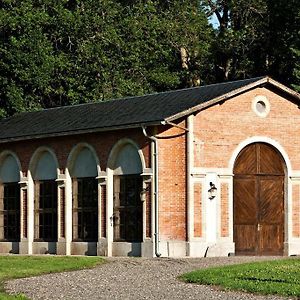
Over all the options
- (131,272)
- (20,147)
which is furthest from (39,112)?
(131,272)

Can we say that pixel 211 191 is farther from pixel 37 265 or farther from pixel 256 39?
pixel 256 39

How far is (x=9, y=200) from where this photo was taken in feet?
126

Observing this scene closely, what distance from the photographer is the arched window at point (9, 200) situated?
124 ft

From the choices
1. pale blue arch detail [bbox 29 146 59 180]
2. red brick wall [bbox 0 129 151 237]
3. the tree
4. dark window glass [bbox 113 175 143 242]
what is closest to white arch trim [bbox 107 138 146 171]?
red brick wall [bbox 0 129 151 237]

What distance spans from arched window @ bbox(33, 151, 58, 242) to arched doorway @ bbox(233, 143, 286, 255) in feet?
21.4

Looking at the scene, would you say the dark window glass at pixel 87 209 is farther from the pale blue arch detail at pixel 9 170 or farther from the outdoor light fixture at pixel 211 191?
the outdoor light fixture at pixel 211 191

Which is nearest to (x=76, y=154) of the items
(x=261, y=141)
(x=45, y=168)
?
(x=45, y=168)

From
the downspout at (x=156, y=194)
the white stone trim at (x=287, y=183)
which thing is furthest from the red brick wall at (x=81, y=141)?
the white stone trim at (x=287, y=183)

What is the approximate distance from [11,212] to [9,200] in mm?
471

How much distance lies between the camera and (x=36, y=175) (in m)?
37.0

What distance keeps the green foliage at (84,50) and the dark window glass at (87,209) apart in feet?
37.8

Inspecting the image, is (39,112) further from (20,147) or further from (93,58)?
(93,58)

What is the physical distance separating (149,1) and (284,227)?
2174 centimetres

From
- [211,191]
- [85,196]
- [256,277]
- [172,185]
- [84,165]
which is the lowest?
[256,277]
